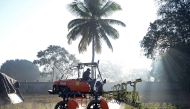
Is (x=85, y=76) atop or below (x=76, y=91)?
atop

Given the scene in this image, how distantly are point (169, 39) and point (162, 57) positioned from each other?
Answer: 3794mm

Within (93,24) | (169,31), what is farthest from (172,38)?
(93,24)

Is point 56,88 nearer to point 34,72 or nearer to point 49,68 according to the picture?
point 49,68

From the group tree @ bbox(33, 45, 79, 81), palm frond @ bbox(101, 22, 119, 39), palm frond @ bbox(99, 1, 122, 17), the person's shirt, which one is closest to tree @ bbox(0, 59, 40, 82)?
tree @ bbox(33, 45, 79, 81)

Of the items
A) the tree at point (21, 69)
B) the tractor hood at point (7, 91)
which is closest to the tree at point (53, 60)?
the tree at point (21, 69)

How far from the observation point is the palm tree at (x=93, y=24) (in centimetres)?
2581

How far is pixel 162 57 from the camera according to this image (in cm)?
3108

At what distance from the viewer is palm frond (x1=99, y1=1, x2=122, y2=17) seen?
25406 millimetres

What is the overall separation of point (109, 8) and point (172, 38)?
9695mm

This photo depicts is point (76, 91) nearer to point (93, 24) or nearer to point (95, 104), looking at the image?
point (95, 104)

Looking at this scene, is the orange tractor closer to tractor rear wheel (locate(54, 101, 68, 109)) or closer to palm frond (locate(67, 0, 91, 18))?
tractor rear wheel (locate(54, 101, 68, 109))

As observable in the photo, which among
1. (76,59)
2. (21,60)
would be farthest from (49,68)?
(21,60)

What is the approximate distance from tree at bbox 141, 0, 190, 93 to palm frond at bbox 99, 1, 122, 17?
22.3ft

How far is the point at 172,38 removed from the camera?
27.8 metres
